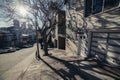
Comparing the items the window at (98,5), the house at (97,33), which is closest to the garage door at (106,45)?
the house at (97,33)

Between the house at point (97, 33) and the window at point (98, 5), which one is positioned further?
the window at point (98, 5)

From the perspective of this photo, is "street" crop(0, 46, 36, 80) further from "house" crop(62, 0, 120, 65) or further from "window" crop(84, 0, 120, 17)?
"window" crop(84, 0, 120, 17)

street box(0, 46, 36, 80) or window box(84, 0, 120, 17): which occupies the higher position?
window box(84, 0, 120, 17)

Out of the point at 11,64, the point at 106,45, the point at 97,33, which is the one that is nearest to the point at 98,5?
the point at 97,33

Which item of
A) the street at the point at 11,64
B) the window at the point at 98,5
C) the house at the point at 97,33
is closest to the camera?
the house at the point at 97,33

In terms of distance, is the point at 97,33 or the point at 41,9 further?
the point at 41,9

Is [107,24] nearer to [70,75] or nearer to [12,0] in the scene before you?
[70,75]

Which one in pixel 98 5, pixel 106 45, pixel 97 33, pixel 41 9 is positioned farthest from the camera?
pixel 41 9

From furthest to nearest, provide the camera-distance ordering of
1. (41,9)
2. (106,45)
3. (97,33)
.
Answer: (41,9), (97,33), (106,45)

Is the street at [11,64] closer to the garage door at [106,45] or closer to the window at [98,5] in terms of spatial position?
the garage door at [106,45]

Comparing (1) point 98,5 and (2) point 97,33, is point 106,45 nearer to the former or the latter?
(2) point 97,33

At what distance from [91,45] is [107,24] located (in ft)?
9.06

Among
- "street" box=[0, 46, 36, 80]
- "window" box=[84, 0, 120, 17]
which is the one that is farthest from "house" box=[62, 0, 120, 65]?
"street" box=[0, 46, 36, 80]

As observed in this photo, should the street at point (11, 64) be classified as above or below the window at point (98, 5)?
below
